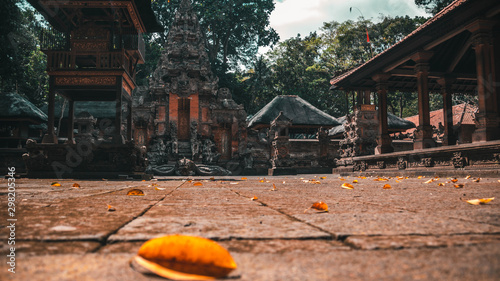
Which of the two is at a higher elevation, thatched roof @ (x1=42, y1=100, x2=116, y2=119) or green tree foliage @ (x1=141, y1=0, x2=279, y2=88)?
green tree foliage @ (x1=141, y1=0, x2=279, y2=88)

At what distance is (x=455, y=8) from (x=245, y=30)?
29.9 m

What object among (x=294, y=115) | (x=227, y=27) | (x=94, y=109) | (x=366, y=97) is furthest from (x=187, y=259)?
(x=227, y=27)

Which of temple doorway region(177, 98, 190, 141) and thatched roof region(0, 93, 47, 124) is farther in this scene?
→ temple doorway region(177, 98, 190, 141)

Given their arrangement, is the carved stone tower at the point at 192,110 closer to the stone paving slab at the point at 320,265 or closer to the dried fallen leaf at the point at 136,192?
the dried fallen leaf at the point at 136,192

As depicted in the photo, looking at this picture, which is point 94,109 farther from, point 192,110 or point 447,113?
point 447,113

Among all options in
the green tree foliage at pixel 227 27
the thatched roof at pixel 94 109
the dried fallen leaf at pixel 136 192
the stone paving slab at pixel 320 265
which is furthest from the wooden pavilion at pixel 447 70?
the green tree foliage at pixel 227 27

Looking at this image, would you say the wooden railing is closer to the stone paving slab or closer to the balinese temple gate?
the stone paving slab

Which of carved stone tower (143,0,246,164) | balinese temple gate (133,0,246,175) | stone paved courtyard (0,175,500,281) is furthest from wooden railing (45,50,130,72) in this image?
carved stone tower (143,0,246,164)

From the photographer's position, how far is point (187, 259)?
0.70 m

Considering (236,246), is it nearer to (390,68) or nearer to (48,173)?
(48,173)

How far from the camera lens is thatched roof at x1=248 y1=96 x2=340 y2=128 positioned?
865 inches

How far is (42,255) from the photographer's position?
79cm

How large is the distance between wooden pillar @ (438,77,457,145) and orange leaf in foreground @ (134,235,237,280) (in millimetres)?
12456

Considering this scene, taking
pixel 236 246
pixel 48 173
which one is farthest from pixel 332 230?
pixel 48 173
